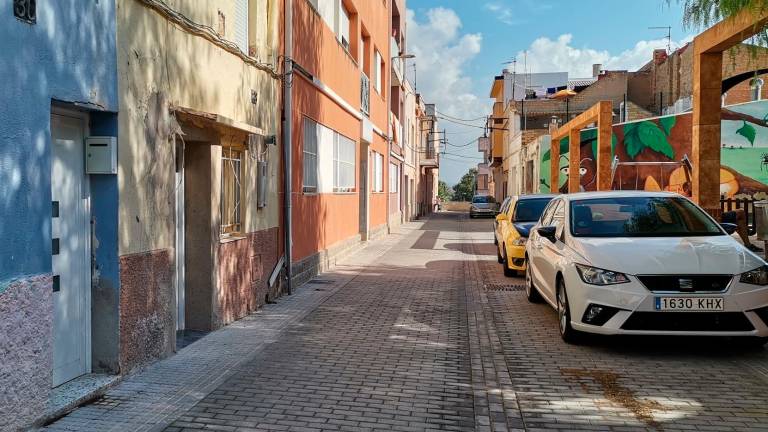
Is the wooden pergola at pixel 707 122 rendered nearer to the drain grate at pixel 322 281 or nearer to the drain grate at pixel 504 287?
the drain grate at pixel 504 287

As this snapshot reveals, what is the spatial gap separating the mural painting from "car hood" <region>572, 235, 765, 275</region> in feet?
66.8

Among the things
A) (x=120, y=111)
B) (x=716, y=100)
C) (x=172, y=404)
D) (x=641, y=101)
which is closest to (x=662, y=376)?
(x=172, y=404)

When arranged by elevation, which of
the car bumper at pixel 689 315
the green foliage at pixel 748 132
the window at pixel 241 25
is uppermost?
the green foliage at pixel 748 132

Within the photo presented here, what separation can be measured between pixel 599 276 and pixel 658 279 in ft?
1.77

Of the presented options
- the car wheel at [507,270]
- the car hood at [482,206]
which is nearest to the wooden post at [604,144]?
the car wheel at [507,270]

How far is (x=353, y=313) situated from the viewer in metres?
8.70

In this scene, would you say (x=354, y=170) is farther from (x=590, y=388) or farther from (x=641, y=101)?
(x=641, y=101)

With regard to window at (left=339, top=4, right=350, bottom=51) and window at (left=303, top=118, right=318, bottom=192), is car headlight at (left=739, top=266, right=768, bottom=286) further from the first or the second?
window at (left=339, top=4, right=350, bottom=51)

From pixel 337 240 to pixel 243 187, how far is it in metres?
6.36

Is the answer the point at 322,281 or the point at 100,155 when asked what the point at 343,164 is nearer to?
the point at 322,281

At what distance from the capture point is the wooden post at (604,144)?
17375 millimetres

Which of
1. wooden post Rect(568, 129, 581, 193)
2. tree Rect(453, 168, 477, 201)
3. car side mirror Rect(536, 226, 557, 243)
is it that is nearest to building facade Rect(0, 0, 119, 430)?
car side mirror Rect(536, 226, 557, 243)

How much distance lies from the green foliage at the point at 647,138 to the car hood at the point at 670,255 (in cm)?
2192

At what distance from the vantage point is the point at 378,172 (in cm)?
2245
